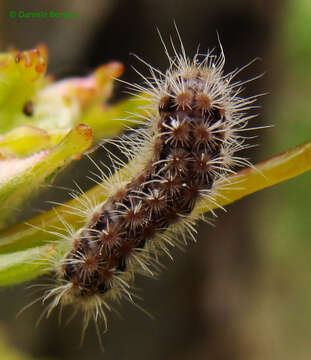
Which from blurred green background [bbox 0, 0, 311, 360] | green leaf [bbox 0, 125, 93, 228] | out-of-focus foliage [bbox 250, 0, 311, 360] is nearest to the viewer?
green leaf [bbox 0, 125, 93, 228]

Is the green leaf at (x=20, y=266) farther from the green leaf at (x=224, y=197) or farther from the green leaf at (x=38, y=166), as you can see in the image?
the green leaf at (x=38, y=166)

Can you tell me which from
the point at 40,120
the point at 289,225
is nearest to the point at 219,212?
the point at 289,225

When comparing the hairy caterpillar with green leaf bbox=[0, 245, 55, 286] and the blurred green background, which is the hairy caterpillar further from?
the blurred green background

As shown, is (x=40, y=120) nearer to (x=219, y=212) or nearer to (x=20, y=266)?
(x=20, y=266)

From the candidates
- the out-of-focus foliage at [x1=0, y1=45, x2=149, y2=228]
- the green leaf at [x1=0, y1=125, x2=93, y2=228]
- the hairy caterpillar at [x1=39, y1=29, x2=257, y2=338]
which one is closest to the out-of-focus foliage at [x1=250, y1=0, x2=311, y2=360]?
the out-of-focus foliage at [x1=0, y1=45, x2=149, y2=228]

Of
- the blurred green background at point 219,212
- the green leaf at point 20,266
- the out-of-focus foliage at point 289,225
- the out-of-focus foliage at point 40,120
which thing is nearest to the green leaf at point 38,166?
the out-of-focus foliage at point 40,120
